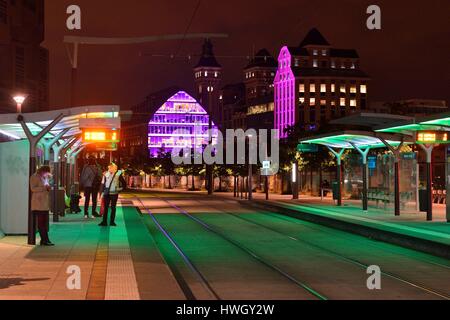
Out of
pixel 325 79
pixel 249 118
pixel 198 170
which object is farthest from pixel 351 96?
pixel 198 170

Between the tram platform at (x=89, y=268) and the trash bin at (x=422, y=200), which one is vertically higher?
the trash bin at (x=422, y=200)

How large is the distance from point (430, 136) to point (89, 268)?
13.8 meters

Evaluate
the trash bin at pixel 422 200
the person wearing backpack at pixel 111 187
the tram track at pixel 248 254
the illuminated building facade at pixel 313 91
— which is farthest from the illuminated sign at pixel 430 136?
the illuminated building facade at pixel 313 91

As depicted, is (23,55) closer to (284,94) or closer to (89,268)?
(89,268)

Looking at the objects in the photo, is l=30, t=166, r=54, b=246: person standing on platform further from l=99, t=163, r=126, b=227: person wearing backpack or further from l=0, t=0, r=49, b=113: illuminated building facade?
l=0, t=0, r=49, b=113: illuminated building facade

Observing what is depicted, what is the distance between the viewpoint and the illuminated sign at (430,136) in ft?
77.6

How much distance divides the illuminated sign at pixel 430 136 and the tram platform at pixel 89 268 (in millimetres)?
9013

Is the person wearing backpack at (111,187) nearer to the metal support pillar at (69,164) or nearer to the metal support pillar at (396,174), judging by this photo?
the metal support pillar at (69,164)

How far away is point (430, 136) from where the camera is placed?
77.9 ft

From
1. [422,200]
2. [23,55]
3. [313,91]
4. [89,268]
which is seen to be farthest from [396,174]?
[313,91]

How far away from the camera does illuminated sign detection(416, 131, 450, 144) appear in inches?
931

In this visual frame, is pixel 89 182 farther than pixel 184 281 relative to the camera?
Yes
